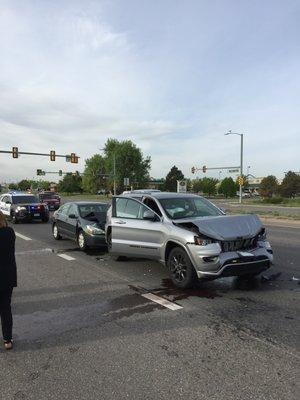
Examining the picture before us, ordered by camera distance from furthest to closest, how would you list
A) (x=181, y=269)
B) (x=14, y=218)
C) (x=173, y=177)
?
(x=173, y=177) → (x=14, y=218) → (x=181, y=269)

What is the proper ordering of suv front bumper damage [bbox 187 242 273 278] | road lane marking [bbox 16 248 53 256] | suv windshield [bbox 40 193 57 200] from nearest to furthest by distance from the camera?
suv front bumper damage [bbox 187 242 273 278], road lane marking [bbox 16 248 53 256], suv windshield [bbox 40 193 57 200]

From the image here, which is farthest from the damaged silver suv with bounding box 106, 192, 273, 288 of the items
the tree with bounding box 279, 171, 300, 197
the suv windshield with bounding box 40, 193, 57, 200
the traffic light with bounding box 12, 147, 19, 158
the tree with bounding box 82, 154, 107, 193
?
the tree with bounding box 82, 154, 107, 193

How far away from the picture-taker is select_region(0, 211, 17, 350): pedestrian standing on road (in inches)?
185

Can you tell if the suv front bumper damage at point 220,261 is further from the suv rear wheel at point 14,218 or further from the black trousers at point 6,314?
the suv rear wheel at point 14,218

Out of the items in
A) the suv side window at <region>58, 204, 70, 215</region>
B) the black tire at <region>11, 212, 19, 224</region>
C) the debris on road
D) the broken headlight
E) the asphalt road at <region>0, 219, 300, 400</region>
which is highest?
the suv side window at <region>58, 204, 70, 215</region>

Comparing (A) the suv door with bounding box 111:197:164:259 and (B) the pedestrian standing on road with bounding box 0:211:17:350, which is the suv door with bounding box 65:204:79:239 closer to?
(A) the suv door with bounding box 111:197:164:259

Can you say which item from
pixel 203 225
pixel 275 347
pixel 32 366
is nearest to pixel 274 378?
pixel 275 347

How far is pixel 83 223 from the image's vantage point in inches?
479

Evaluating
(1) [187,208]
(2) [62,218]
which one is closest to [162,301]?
(1) [187,208]

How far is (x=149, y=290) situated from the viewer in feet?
24.7

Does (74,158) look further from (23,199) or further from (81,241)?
(81,241)

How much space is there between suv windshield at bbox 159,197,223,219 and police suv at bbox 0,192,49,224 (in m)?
15.0

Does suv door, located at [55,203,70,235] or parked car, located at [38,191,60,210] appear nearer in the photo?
suv door, located at [55,203,70,235]

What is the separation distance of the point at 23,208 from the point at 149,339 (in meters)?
18.4
